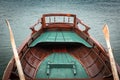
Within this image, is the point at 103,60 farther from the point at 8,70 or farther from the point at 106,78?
the point at 8,70

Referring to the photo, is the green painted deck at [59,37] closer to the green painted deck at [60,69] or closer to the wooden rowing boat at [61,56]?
the wooden rowing boat at [61,56]

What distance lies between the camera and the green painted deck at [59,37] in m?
10.4

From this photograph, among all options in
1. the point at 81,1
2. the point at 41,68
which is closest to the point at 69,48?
the point at 41,68

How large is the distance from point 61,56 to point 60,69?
133 centimetres

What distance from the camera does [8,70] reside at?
6699 millimetres

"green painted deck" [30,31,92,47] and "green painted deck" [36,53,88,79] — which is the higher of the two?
"green painted deck" [30,31,92,47]

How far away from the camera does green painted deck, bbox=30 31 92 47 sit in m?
10.4

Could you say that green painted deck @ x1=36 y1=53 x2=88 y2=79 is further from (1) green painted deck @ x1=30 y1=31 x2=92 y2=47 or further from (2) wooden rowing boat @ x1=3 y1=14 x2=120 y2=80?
(1) green painted deck @ x1=30 y1=31 x2=92 y2=47

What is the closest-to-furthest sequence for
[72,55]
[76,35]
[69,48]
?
[72,55]
[69,48]
[76,35]

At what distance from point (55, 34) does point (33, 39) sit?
53.3 inches

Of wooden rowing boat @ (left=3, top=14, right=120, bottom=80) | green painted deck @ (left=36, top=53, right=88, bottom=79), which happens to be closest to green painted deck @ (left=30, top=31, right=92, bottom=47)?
wooden rowing boat @ (left=3, top=14, right=120, bottom=80)

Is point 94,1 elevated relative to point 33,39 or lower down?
lower down

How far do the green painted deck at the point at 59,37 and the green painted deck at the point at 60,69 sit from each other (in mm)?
1211

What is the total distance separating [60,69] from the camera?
864 cm
